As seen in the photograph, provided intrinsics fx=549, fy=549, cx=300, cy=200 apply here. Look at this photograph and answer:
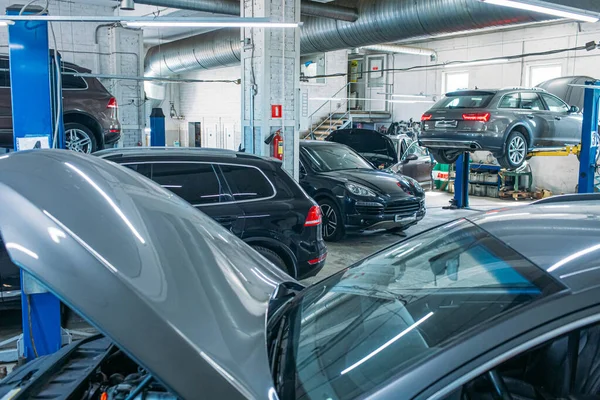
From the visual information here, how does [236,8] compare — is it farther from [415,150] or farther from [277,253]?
[277,253]

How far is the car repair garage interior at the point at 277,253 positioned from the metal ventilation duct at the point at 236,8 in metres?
0.05

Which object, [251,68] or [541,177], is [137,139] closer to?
[251,68]

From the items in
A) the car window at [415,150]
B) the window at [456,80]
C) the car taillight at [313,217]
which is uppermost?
the window at [456,80]

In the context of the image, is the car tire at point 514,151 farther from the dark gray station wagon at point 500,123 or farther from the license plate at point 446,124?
the license plate at point 446,124

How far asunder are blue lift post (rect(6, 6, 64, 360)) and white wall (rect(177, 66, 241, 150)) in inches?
691

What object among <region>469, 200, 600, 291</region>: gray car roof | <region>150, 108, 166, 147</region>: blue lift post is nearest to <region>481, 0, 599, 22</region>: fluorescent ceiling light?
<region>469, 200, 600, 291</region>: gray car roof

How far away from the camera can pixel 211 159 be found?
5.22 m

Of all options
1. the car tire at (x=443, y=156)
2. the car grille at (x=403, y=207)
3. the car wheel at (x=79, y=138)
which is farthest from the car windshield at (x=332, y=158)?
the car wheel at (x=79, y=138)

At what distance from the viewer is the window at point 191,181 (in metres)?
5.04

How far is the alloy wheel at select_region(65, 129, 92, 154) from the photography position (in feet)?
27.9

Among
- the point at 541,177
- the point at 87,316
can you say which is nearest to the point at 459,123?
the point at 541,177

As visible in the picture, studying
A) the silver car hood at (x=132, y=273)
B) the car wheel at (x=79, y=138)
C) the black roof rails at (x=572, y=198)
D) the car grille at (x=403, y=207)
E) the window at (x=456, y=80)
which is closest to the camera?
the silver car hood at (x=132, y=273)

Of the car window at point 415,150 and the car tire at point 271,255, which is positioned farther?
the car window at point 415,150

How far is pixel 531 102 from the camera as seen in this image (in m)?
10.1
